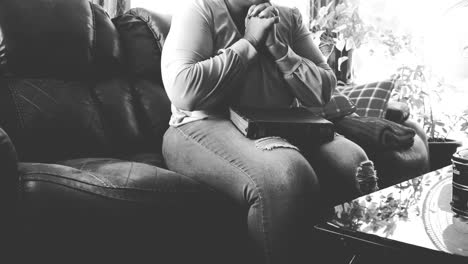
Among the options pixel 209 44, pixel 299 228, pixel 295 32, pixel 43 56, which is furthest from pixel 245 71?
pixel 43 56

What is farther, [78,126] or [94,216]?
[78,126]

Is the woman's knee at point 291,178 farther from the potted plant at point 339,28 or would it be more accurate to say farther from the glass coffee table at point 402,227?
the potted plant at point 339,28

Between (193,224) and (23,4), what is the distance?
0.86m

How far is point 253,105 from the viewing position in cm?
128

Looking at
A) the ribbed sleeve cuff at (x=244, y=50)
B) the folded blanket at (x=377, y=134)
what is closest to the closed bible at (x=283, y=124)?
the ribbed sleeve cuff at (x=244, y=50)

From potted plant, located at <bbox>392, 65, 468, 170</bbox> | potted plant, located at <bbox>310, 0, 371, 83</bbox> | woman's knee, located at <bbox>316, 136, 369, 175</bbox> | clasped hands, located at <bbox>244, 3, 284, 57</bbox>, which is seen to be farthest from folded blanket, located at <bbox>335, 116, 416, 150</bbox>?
potted plant, located at <bbox>310, 0, 371, 83</bbox>

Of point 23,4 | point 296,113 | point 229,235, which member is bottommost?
point 229,235

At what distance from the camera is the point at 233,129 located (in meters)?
1.14

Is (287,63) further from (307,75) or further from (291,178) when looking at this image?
(291,178)

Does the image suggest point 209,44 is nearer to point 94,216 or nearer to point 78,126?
point 78,126

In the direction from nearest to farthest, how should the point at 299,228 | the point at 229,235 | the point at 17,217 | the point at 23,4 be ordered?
the point at 17,217 → the point at 299,228 → the point at 229,235 → the point at 23,4

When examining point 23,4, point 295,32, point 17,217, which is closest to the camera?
point 17,217

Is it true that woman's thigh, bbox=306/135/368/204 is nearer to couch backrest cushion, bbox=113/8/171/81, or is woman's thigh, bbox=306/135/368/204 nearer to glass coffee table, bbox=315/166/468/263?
glass coffee table, bbox=315/166/468/263

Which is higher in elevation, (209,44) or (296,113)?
(209,44)
